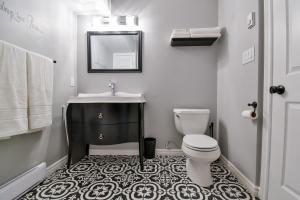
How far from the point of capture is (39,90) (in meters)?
1.24

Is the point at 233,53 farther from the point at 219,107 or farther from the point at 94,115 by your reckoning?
the point at 94,115

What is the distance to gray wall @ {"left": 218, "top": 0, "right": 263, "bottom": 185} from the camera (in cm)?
118

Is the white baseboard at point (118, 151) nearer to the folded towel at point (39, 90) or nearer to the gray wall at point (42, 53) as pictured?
the gray wall at point (42, 53)

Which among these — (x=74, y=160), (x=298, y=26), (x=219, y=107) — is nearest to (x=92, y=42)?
(x=74, y=160)

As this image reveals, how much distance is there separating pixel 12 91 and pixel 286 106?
5.87 ft

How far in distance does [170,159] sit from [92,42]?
6.18ft

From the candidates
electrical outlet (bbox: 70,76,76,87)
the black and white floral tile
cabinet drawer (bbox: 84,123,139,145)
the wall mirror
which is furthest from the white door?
electrical outlet (bbox: 70,76,76,87)

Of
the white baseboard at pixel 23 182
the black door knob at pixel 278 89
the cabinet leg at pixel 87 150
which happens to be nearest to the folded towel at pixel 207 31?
the black door knob at pixel 278 89

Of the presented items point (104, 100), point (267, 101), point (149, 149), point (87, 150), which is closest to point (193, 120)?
point (149, 149)

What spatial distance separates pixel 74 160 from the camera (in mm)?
1767

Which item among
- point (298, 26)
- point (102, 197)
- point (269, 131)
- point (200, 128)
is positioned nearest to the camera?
point (298, 26)

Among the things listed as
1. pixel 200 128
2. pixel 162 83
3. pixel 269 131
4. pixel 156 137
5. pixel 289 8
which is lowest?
pixel 156 137

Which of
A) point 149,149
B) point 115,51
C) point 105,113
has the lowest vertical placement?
point 149,149

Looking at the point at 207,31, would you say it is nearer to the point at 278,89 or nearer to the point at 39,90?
the point at 278,89
